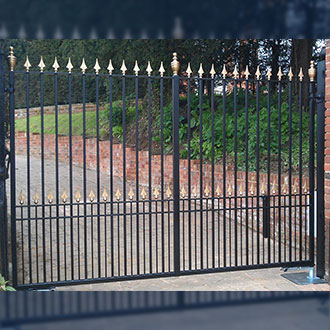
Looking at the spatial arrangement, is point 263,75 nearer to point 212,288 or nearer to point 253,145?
point 253,145

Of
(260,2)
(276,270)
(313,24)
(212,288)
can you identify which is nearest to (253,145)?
(276,270)

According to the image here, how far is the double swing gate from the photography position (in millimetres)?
4039

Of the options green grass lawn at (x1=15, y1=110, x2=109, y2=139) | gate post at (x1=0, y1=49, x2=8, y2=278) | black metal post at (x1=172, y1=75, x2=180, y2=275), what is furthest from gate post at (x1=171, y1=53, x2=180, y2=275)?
green grass lawn at (x1=15, y1=110, x2=109, y2=139)

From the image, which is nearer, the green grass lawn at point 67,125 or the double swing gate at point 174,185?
the double swing gate at point 174,185

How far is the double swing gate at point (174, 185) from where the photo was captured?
404 centimetres

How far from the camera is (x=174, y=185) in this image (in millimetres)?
4262

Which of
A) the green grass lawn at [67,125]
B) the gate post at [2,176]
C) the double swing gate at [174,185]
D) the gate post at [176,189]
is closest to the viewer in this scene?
the gate post at [2,176]

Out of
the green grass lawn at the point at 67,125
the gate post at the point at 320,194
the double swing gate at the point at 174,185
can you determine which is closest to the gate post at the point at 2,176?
the double swing gate at the point at 174,185

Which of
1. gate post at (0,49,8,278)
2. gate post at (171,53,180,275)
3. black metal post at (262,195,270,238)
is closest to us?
gate post at (0,49,8,278)

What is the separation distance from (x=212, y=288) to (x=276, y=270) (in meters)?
1.07

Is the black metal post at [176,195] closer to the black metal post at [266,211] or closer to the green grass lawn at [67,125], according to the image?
the black metal post at [266,211]

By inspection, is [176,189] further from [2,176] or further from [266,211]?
[2,176]

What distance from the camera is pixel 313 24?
3.25 m

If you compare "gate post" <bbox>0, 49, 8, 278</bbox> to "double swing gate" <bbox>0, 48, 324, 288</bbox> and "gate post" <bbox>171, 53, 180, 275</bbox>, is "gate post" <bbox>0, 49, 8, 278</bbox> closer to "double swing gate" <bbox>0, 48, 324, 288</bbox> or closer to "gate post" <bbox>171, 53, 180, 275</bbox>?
"double swing gate" <bbox>0, 48, 324, 288</bbox>
